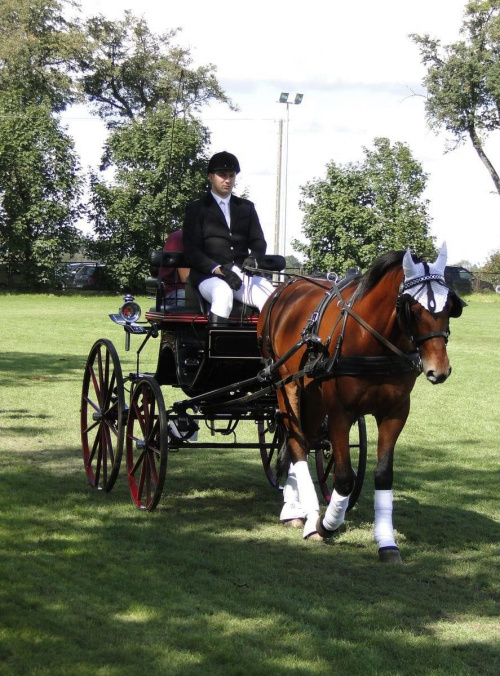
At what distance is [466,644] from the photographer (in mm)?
5297

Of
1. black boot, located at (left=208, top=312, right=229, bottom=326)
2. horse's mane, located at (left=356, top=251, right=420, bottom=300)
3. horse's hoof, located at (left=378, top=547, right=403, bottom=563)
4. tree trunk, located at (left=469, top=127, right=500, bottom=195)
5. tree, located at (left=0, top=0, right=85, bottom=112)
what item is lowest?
horse's hoof, located at (left=378, top=547, right=403, bottom=563)

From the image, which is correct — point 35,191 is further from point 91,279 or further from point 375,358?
point 375,358

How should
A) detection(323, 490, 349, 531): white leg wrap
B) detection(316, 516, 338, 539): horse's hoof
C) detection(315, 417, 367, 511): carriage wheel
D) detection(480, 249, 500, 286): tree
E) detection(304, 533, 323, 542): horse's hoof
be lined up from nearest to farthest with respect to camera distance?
detection(323, 490, 349, 531): white leg wrap → detection(316, 516, 338, 539): horse's hoof → detection(304, 533, 323, 542): horse's hoof → detection(315, 417, 367, 511): carriage wheel → detection(480, 249, 500, 286): tree

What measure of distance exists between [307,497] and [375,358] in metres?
1.32

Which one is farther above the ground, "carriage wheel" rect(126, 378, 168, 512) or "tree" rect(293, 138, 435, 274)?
"tree" rect(293, 138, 435, 274)

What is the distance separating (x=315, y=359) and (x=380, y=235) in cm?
4703

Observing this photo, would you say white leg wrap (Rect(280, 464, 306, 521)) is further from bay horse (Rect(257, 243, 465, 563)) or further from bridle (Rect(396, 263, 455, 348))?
bridle (Rect(396, 263, 455, 348))

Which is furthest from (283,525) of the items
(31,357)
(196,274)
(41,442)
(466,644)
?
(31,357)

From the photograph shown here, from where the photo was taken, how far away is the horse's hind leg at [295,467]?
7.55m

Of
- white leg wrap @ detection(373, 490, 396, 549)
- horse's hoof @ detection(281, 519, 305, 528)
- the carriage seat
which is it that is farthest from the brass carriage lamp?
white leg wrap @ detection(373, 490, 396, 549)

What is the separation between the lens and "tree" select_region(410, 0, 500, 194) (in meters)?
51.5

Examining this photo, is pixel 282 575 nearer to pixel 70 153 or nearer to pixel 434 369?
pixel 434 369

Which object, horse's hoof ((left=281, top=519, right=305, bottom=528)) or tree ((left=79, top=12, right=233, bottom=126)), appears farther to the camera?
tree ((left=79, top=12, right=233, bottom=126))

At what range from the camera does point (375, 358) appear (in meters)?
6.69
